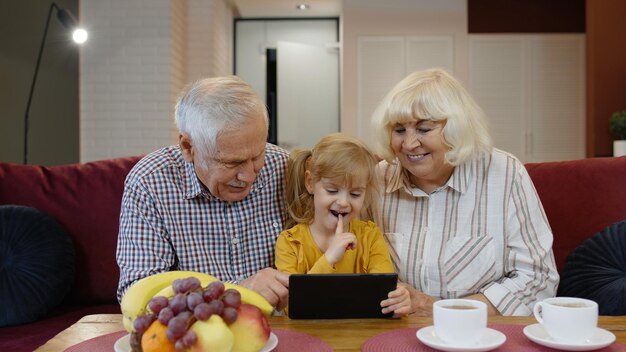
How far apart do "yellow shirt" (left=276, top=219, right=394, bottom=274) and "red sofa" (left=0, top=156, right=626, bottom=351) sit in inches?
29.1

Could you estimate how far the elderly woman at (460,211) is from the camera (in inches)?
70.0

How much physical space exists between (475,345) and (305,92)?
20.5 ft

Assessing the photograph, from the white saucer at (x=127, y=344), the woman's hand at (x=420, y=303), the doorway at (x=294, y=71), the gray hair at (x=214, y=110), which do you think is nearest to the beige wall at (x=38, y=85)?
the doorway at (x=294, y=71)

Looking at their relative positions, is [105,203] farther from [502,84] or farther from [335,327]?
[502,84]

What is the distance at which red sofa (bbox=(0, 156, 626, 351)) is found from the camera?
212cm

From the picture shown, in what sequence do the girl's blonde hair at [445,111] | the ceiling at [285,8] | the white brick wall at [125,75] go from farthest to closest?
1. the ceiling at [285,8]
2. the white brick wall at [125,75]
3. the girl's blonde hair at [445,111]

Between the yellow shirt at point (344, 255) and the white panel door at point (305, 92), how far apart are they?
17.3 feet

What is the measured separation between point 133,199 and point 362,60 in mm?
4808

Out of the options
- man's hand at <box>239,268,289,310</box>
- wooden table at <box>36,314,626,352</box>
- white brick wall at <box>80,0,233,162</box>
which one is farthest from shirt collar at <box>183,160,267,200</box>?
white brick wall at <box>80,0,233,162</box>

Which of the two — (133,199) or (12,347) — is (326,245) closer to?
(133,199)

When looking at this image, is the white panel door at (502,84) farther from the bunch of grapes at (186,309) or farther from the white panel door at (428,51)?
the bunch of grapes at (186,309)

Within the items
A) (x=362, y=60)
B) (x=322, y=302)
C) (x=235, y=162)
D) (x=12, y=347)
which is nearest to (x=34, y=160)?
(x=362, y=60)

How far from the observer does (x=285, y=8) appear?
710 centimetres

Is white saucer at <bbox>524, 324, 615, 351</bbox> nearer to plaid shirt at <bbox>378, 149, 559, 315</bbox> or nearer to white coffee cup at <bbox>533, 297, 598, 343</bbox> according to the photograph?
white coffee cup at <bbox>533, 297, 598, 343</bbox>
